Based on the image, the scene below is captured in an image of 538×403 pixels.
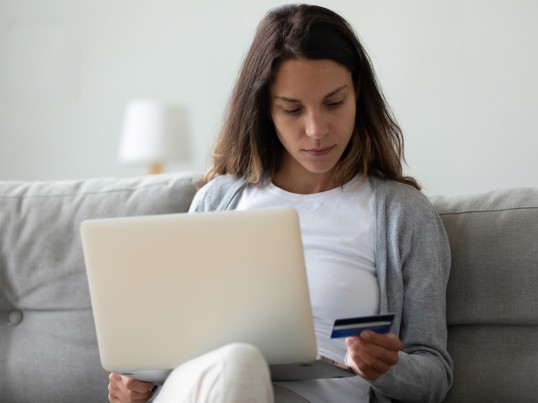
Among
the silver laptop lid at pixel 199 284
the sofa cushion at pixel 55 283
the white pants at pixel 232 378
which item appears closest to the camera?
the white pants at pixel 232 378

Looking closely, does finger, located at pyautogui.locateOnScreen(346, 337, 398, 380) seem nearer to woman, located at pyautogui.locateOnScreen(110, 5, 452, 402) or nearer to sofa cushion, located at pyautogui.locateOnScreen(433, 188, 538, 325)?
woman, located at pyautogui.locateOnScreen(110, 5, 452, 402)

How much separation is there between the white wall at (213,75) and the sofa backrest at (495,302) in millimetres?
1517

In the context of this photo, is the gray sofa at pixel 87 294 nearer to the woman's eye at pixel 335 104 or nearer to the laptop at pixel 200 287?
the woman's eye at pixel 335 104

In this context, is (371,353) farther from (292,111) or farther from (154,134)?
(154,134)

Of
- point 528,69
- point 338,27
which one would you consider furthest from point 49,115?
point 338,27

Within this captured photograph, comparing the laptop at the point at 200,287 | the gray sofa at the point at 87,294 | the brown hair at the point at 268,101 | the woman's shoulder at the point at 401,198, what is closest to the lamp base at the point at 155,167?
the gray sofa at the point at 87,294

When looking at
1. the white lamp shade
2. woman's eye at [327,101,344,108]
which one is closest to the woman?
woman's eye at [327,101,344,108]

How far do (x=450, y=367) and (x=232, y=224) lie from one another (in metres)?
0.57

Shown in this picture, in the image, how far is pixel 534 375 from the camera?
4.98 ft

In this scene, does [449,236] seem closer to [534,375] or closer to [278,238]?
[534,375]

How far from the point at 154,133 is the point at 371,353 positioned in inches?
91.1

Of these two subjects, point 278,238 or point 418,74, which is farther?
point 418,74

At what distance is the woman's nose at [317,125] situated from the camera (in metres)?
1.50

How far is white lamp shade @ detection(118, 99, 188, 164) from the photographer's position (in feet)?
11.2
